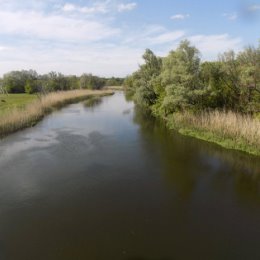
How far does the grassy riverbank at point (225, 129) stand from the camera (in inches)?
558

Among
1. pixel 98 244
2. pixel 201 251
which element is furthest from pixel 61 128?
pixel 201 251

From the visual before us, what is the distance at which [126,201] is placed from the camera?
8.96m

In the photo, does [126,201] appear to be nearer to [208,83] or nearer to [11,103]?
[208,83]

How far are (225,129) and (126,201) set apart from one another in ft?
32.4

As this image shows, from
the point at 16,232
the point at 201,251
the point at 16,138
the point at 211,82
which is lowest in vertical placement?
the point at 201,251

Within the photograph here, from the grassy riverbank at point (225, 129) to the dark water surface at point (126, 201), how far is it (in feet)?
2.87

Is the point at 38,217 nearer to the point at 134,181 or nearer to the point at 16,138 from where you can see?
the point at 134,181

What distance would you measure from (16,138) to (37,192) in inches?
341

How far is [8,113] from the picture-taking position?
19.6m

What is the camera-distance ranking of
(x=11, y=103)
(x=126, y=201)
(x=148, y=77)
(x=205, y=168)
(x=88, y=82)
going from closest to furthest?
1. (x=126, y=201)
2. (x=205, y=168)
3. (x=11, y=103)
4. (x=148, y=77)
5. (x=88, y=82)

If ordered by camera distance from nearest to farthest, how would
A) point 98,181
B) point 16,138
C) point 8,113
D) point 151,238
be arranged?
point 151,238 < point 98,181 < point 16,138 < point 8,113

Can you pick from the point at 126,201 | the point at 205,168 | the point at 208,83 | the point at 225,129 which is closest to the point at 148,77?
the point at 208,83

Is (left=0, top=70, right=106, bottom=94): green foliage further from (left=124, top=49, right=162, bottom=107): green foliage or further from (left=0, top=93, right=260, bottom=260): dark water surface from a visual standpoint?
(left=0, top=93, right=260, bottom=260): dark water surface

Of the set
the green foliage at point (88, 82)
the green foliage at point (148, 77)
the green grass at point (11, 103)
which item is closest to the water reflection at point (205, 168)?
the green grass at point (11, 103)
